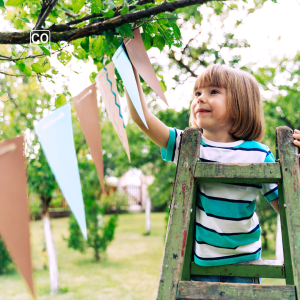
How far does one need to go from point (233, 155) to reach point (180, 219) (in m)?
0.40

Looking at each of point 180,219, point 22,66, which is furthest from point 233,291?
point 22,66

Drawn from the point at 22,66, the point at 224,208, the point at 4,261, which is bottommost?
the point at 4,261

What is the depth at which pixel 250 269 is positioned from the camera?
1.20 meters

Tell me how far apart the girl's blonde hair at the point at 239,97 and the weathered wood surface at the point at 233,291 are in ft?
2.17

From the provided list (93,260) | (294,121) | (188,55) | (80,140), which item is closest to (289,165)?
(188,55)

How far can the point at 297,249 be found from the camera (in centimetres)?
90

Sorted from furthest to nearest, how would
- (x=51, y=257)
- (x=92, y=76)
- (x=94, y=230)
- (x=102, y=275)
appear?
(x=94, y=230) → (x=102, y=275) → (x=51, y=257) → (x=92, y=76)

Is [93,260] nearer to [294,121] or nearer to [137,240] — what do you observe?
[137,240]

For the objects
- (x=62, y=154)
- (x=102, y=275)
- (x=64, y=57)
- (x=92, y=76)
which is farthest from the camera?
(x=102, y=275)

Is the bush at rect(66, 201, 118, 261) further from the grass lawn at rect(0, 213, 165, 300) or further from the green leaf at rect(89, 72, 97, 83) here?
the green leaf at rect(89, 72, 97, 83)

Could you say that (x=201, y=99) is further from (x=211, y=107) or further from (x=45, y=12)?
(x=45, y=12)

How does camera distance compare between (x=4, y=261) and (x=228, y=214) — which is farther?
(x=4, y=261)

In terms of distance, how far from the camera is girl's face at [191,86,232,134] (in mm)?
1272

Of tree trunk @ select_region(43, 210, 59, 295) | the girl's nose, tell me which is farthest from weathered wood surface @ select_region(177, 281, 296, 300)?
tree trunk @ select_region(43, 210, 59, 295)
